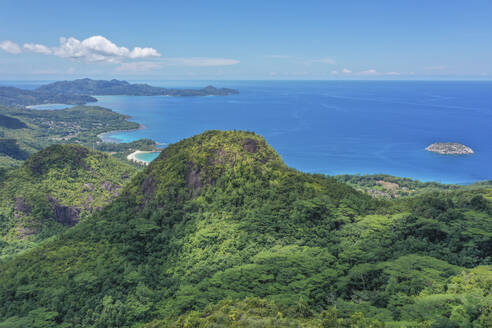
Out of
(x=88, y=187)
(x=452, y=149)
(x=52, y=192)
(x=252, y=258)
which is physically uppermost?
(x=252, y=258)

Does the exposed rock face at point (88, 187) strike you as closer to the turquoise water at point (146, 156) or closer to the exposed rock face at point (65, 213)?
the exposed rock face at point (65, 213)

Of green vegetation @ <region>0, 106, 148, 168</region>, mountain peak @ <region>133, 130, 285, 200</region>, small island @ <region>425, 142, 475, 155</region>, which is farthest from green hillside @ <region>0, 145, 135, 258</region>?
small island @ <region>425, 142, 475, 155</region>

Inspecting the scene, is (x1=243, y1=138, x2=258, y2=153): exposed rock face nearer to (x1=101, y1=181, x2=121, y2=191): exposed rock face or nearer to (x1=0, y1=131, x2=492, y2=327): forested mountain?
(x1=0, y1=131, x2=492, y2=327): forested mountain

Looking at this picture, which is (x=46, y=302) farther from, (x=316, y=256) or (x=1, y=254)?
(x=1, y=254)

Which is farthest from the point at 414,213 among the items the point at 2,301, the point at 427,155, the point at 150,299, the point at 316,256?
the point at 427,155

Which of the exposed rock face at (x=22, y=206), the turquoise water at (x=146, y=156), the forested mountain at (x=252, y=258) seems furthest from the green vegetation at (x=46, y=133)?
the forested mountain at (x=252, y=258)

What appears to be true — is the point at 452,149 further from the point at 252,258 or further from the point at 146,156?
the point at 252,258

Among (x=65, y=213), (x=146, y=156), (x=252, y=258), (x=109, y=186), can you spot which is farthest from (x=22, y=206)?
(x=146, y=156)
